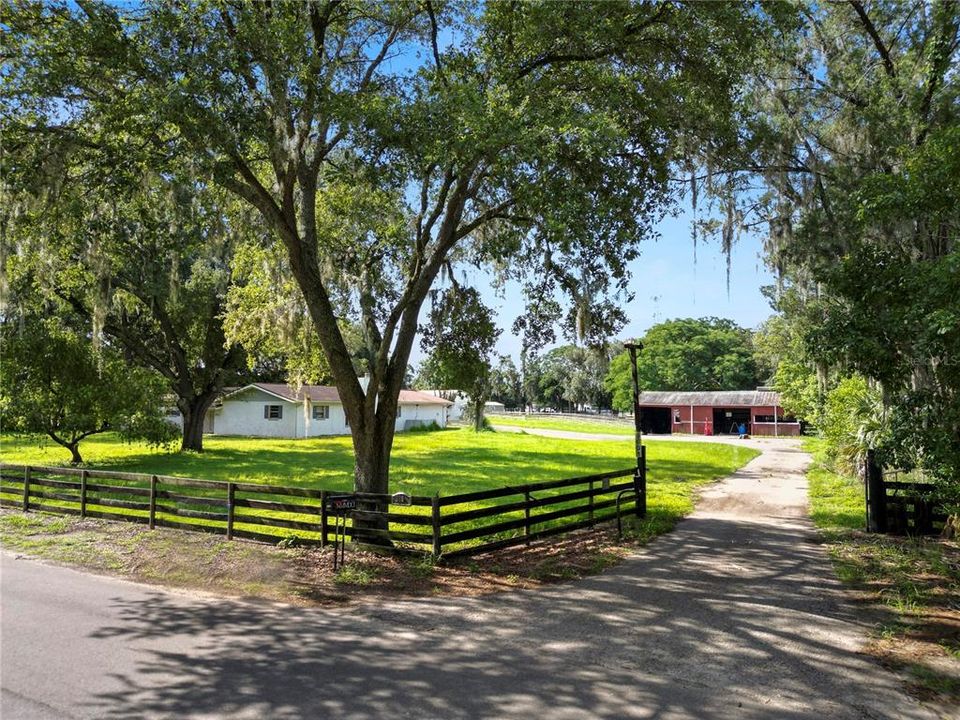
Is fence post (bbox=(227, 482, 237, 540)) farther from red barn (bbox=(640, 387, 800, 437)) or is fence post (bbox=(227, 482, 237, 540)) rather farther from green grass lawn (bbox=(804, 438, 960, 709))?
red barn (bbox=(640, 387, 800, 437))

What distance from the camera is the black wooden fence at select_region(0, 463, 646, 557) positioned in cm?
945

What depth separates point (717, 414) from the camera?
2231 inches

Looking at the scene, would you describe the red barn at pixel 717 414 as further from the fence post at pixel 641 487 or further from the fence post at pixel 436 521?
the fence post at pixel 436 521

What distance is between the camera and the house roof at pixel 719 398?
54125 mm

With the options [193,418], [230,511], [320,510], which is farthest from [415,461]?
[320,510]

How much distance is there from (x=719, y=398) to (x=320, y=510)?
170ft

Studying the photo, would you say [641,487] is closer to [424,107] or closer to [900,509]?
[900,509]

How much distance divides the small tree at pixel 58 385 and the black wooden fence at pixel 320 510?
714 cm

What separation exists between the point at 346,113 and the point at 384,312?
4717 millimetres

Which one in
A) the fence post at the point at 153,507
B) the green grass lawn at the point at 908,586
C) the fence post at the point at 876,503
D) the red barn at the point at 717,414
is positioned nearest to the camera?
the green grass lawn at the point at 908,586

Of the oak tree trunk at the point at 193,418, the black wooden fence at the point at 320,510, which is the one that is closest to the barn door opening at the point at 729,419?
the oak tree trunk at the point at 193,418

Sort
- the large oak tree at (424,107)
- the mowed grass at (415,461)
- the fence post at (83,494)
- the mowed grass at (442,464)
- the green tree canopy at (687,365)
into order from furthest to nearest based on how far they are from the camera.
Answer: the green tree canopy at (687,365), the mowed grass at (415,461), the mowed grass at (442,464), the fence post at (83,494), the large oak tree at (424,107)

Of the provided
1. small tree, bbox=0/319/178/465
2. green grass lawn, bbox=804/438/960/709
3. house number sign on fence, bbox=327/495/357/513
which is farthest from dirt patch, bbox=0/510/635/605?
small tree, bbox=0/319/178/465

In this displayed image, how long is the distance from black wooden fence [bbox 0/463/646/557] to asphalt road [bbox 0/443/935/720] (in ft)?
6.14
